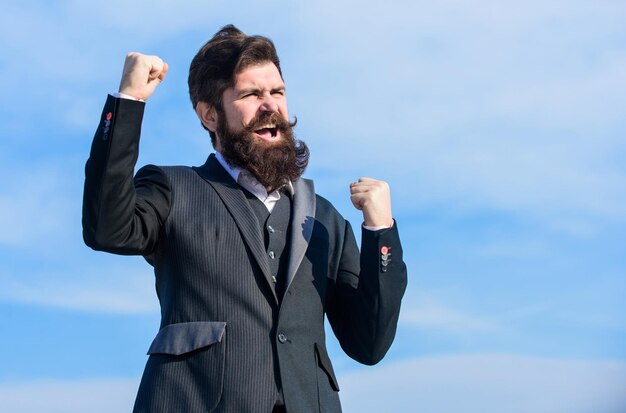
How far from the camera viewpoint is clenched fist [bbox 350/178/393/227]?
539 centimetres

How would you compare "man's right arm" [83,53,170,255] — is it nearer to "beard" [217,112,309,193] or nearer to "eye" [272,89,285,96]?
"beard" [217,112,309,193]

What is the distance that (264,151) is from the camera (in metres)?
5.59

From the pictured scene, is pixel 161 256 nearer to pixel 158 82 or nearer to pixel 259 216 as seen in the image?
pixel 259 216

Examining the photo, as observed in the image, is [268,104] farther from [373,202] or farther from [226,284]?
[226,284]

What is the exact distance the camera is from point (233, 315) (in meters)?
4.96

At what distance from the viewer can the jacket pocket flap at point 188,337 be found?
486 cm

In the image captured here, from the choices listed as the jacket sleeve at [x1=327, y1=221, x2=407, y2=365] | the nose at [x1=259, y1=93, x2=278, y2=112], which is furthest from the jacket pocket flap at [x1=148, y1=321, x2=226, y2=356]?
the nose at [x1=259, y1=93, x2=278, y2=112]

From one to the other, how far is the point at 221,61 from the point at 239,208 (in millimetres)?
1028

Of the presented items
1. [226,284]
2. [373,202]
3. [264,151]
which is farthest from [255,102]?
[226,284]

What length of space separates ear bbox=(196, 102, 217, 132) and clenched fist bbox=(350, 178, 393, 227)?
1.00 metres

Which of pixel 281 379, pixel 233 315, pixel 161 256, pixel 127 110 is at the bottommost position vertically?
pixel 281 379

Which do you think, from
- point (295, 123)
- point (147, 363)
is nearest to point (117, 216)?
point (147, 363)

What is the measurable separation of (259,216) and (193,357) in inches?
35.7

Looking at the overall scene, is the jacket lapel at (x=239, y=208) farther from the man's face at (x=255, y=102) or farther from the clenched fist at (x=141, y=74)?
the clenched fist at (x=141, y=74)
